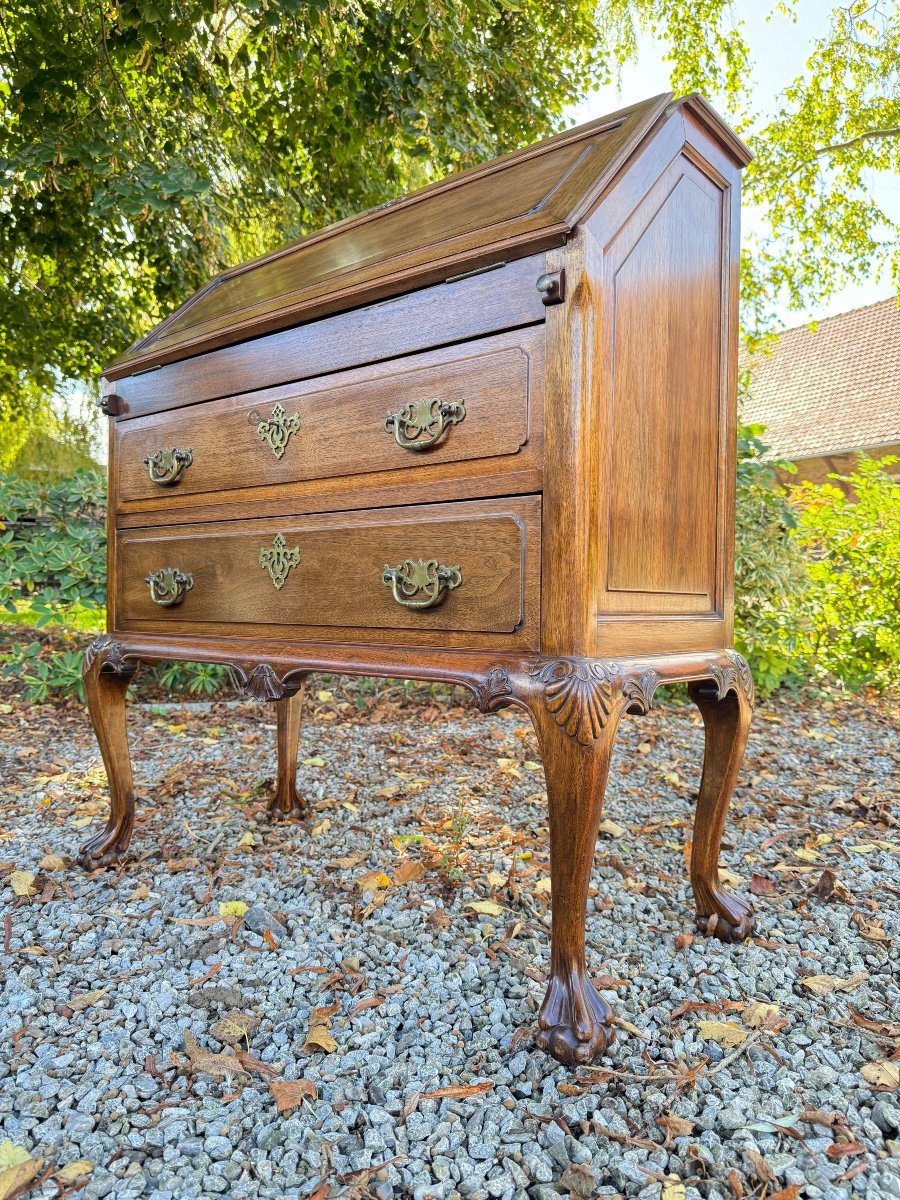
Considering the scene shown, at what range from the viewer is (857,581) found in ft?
16.6

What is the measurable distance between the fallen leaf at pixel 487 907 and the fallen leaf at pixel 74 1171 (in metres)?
1.02

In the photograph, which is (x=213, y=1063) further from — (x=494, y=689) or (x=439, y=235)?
(x=439, y=235)

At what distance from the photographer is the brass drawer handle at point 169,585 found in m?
1.99

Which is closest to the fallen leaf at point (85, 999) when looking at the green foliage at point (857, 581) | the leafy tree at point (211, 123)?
the leafy tree at point (211, 123)

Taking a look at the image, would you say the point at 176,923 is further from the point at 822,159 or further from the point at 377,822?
the point at 822,159

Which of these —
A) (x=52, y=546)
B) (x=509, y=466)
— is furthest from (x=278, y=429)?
(x=52, y=546)

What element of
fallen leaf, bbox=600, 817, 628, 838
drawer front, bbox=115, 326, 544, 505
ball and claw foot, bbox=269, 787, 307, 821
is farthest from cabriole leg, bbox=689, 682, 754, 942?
ball and claw foot, bbox=269, 787, 307, 821

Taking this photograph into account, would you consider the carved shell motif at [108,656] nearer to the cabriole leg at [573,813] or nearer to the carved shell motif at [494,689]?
the carved shell motif at [494,689]

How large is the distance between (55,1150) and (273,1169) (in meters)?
0.33

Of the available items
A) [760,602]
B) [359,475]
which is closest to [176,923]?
[359,475]

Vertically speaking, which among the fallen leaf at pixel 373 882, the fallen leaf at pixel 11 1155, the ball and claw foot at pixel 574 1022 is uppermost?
the ball and claw foot at pixel 574 1022

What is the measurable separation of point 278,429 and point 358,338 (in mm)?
293

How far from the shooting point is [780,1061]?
4.31ft

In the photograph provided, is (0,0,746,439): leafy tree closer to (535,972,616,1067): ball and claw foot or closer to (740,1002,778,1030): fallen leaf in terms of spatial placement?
(535,972,616,1067): ball and claw foot
